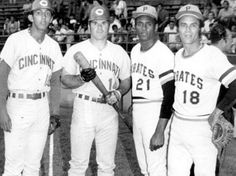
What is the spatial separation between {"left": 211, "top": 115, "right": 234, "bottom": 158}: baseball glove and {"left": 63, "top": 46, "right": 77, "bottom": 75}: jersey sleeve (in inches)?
70.6

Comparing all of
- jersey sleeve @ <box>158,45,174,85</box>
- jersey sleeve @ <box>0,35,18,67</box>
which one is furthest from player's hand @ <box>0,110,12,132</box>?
jersey sleeve @ <box>158,45,174,85</box>

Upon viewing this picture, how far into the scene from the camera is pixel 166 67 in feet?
13.7

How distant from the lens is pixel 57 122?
4707 mm

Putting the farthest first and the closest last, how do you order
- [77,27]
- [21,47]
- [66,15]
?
[66,15]
[77,27]
[21,47]

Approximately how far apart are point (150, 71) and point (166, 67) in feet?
0.72

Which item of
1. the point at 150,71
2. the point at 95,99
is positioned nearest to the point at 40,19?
the point at 95,99

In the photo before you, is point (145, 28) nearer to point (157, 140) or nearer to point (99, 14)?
point (99, 14)

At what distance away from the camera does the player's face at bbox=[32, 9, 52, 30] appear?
14.1 ft

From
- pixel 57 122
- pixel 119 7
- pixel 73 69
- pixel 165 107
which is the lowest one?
pixel 57 122

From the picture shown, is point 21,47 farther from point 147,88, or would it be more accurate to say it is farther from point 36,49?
point 147,88

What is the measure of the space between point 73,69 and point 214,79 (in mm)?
1704

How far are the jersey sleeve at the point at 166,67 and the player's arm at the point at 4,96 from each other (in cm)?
161

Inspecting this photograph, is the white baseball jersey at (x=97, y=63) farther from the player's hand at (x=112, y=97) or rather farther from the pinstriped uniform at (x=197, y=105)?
the pinstriped uniform at (x=197, y=105)

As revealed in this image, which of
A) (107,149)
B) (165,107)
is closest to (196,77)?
(165,107)
